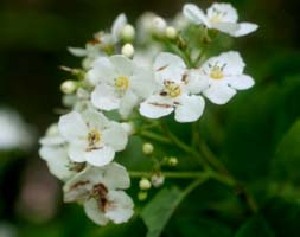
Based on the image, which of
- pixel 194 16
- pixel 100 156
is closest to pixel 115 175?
pixel 100 156

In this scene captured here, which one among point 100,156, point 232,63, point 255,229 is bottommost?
point 255,229

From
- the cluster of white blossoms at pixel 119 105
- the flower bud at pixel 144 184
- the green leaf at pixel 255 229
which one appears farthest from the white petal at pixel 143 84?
the green leaf at pixel 255 229

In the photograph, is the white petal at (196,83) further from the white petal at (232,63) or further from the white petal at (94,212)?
the white petal at (94,212)

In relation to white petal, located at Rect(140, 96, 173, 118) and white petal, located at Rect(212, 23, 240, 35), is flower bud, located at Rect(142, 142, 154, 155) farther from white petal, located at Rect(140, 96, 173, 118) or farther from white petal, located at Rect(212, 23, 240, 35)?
white petal, located at Rect(212, 23, 240, 35)

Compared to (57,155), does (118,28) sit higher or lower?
higher

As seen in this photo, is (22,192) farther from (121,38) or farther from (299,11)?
(121,38)

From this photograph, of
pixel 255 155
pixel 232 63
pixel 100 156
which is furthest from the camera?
pixel 255 155

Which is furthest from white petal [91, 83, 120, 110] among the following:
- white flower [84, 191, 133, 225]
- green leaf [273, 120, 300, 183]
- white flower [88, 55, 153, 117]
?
green leaf [273, 120, 300, 183]

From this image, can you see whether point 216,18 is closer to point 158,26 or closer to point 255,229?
point 158,26
